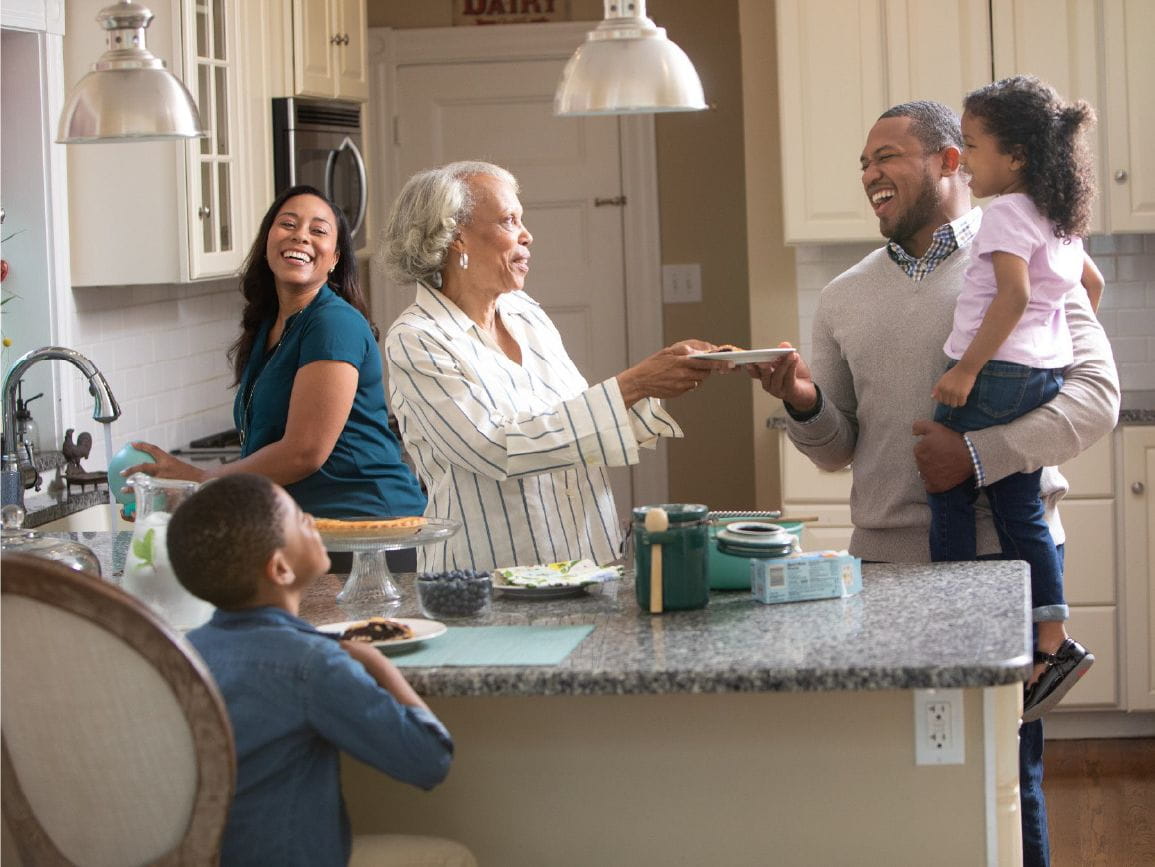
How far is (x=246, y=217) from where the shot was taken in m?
4.48

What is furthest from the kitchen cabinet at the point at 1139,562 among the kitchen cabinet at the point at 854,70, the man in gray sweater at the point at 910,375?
the man in gray sweater at the point at 910,375

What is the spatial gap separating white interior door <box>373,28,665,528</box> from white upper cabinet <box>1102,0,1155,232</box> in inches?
84.8

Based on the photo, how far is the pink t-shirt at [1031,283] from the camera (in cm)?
279

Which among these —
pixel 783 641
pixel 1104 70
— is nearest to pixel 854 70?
pixel 1104 70

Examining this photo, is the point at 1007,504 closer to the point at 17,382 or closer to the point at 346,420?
the point at 346,420

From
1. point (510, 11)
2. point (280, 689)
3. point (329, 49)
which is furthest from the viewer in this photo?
point (510, 11)

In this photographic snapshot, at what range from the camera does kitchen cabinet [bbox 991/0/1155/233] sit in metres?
4.54

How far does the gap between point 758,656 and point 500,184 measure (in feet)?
4.27

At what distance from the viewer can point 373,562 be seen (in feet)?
8.26

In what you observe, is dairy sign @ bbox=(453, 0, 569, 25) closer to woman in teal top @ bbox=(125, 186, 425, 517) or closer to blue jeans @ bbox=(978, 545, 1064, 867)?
woman in teal top @ bbox=(125, 186, 425, 517)

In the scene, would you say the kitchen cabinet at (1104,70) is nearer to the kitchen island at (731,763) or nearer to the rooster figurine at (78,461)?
the kitchen island at (731,763)

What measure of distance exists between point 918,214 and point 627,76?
0.73 metres

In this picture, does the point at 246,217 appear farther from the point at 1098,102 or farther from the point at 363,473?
the point at 1098,102

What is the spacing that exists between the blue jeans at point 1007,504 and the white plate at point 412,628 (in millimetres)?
964
